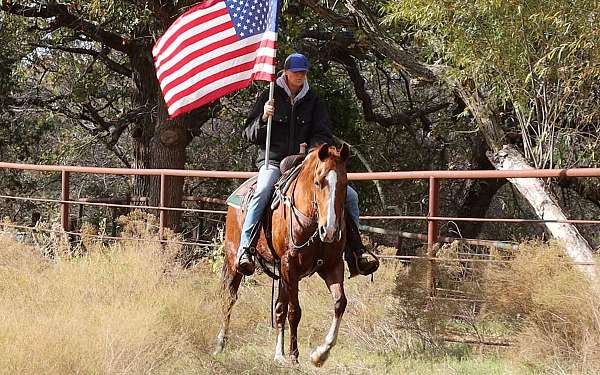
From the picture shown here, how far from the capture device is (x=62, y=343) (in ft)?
18.6

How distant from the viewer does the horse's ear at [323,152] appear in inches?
265

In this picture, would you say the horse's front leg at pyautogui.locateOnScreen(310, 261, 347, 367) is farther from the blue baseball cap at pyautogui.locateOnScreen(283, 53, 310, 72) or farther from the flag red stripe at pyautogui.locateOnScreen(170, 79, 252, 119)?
the flag red stripe at pyautogui.locateOnScreen(170, 79, 252, 119)

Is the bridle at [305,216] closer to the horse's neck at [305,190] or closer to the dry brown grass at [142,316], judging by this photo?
the horse's neck at [305,190]

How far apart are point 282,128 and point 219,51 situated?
1.02 m

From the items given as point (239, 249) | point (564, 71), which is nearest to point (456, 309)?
point (239, 249)

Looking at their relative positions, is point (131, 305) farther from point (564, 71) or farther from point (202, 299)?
point (564, 71)

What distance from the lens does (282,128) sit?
7852 mm

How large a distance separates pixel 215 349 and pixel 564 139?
514cm

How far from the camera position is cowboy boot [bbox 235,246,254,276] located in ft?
24.5

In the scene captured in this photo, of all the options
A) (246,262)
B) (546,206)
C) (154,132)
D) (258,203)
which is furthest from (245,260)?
(154,132)

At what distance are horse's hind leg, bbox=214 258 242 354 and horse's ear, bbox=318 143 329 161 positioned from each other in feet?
6.10

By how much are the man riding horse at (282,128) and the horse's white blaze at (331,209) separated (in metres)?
0.84

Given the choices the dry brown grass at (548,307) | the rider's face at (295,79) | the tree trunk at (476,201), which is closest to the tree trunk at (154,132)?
the tree trunk at (476,201)

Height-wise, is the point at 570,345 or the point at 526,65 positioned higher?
the point at 526,65
